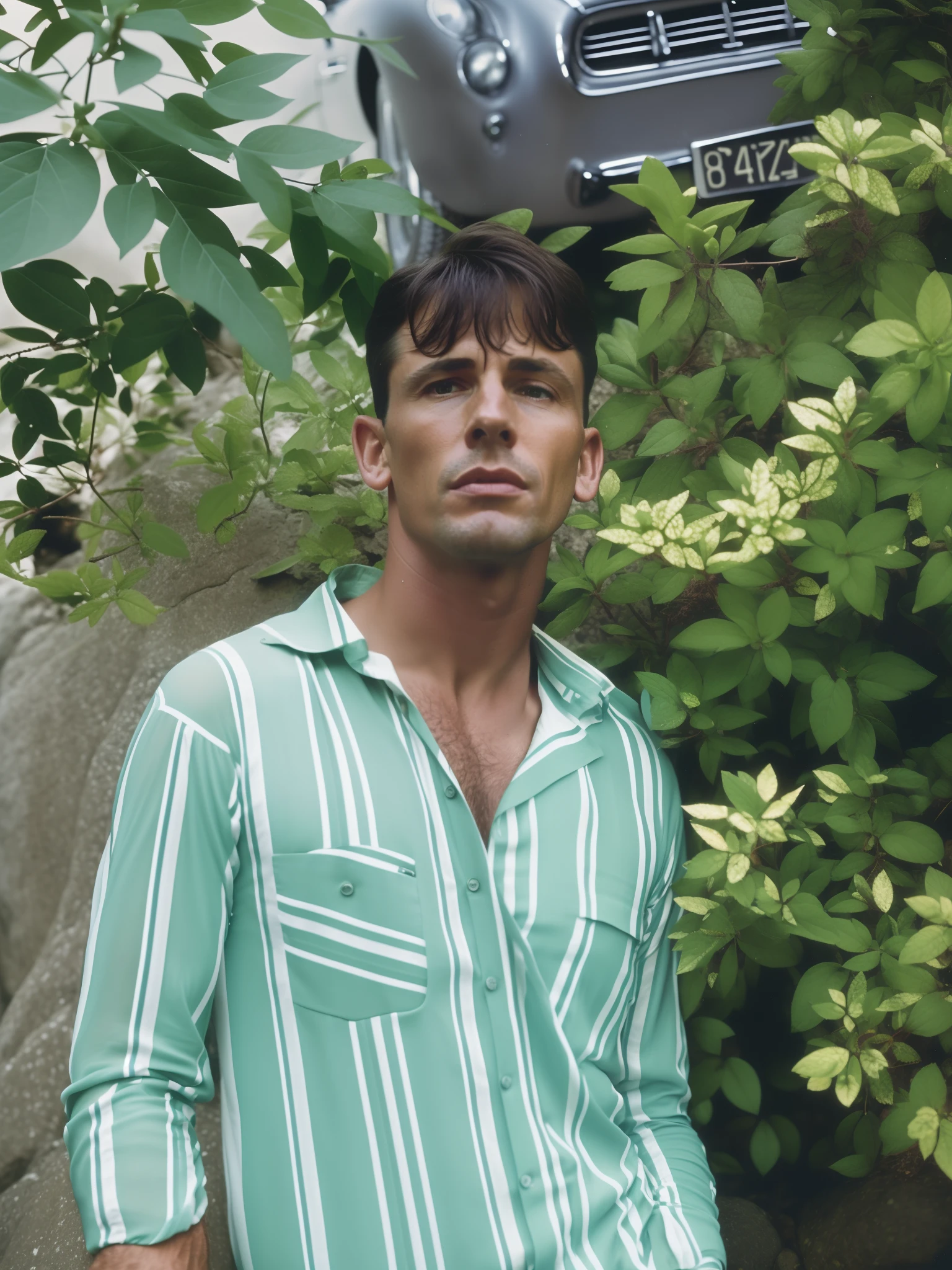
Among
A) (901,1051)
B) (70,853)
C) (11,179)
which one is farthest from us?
(70,853)

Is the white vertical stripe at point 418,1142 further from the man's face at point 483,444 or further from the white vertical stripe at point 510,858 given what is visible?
the man's face at point 483,444

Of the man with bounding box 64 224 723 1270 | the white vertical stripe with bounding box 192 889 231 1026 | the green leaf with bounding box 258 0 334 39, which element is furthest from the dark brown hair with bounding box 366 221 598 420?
the white vertical stripe with bounding box 192 889 231 1026

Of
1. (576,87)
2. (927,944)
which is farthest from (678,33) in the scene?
(927,944)

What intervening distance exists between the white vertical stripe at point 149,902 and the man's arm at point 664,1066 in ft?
2.71

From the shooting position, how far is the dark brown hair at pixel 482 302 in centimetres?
178

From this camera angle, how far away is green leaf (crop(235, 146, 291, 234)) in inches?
54.9

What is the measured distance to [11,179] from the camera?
1.24m

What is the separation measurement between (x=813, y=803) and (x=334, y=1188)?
3.07ft

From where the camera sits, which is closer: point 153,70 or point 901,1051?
point 153,70

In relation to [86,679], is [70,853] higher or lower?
lower

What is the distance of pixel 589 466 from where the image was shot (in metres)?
2.01

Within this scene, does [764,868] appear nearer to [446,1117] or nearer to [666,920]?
[666,920]

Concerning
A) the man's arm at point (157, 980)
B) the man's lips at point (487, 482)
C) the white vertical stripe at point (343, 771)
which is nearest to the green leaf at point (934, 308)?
the man's lips at point (487, 482)

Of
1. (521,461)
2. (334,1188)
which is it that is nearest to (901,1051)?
(334,1188)
